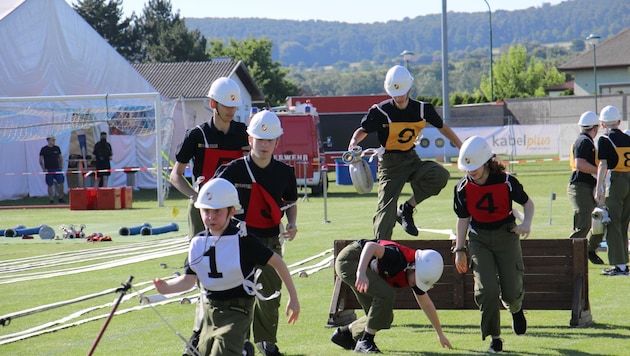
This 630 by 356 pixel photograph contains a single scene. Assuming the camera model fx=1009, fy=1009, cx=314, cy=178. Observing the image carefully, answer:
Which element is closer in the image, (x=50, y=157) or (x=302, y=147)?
(x=50, y=157)

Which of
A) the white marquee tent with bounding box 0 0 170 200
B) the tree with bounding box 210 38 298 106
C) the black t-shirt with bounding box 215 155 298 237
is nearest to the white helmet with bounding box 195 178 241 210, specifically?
the black t-shirt with bounding box 215 155 298 237

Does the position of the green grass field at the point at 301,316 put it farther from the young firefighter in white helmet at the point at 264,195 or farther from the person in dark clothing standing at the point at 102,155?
the person in dark clothing standing at the point at 102,155

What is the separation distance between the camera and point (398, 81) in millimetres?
10430

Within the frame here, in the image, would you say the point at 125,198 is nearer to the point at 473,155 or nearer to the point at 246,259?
the point at 473,155

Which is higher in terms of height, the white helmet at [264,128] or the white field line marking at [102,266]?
the white helmet at [264,128]

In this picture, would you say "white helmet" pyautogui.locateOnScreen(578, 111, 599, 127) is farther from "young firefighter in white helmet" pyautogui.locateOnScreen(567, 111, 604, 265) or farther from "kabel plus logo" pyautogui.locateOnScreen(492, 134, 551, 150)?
"kabel plus logo" pyautogui.locateOnScreen(492, 134, 551, 150)

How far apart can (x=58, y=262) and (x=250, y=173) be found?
8.67m

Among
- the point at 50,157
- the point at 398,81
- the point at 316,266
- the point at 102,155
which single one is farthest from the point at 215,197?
the point at 102,155

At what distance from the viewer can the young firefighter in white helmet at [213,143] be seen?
9.31 m

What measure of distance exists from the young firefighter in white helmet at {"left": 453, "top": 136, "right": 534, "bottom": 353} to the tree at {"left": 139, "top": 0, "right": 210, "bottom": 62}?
93533 millimetres

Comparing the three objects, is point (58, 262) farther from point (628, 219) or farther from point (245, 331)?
point (245, 331)

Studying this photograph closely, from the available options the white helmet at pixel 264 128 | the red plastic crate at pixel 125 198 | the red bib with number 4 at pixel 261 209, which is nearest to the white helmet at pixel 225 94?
the white helmet at pixel 264 128

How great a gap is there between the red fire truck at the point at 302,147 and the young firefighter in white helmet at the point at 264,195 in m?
23.9

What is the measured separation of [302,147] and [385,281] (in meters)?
24.8
